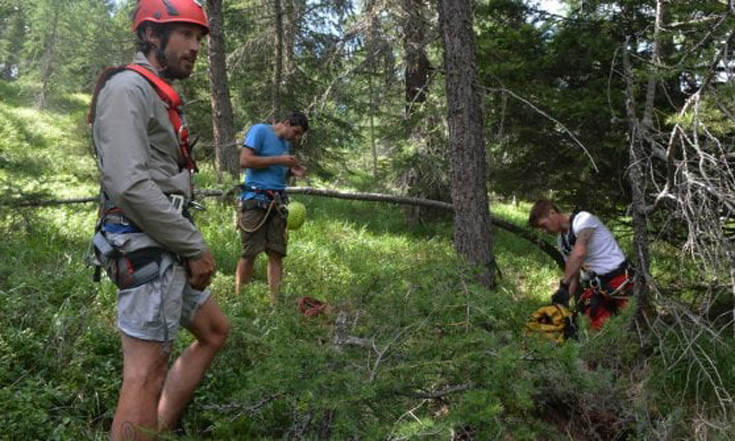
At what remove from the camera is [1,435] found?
2906 mm

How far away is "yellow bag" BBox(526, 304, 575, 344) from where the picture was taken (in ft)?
15.5

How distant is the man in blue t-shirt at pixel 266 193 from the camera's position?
18.2 ft

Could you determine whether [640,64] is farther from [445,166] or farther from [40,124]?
[40,124]

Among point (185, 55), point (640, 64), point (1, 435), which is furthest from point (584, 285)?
point (1, 435)

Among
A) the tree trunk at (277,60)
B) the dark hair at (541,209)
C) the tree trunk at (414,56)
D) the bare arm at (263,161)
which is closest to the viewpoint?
the bare arm at (263,161)

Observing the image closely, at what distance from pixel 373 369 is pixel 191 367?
1.02 meters

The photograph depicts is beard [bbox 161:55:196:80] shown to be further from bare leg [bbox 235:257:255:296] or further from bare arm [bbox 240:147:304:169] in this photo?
bare leg [bbox 235:257:255:296]

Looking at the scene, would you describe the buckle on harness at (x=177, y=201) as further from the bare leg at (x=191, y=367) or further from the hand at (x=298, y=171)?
the hand at (x=298, y=171)

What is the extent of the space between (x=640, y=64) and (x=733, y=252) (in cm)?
285

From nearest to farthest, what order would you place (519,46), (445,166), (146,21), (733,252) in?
(146,21) → (733,252) → (519,46) → (445,166)

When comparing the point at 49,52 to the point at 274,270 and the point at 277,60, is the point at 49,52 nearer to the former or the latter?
the point at 277,60

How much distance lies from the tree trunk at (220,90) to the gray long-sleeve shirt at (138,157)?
6677mm

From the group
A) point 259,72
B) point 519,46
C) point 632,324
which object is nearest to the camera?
point 632,324

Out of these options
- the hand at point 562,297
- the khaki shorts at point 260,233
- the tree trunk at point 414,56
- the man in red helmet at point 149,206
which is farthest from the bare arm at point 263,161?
the tree trunk at point 414,56
